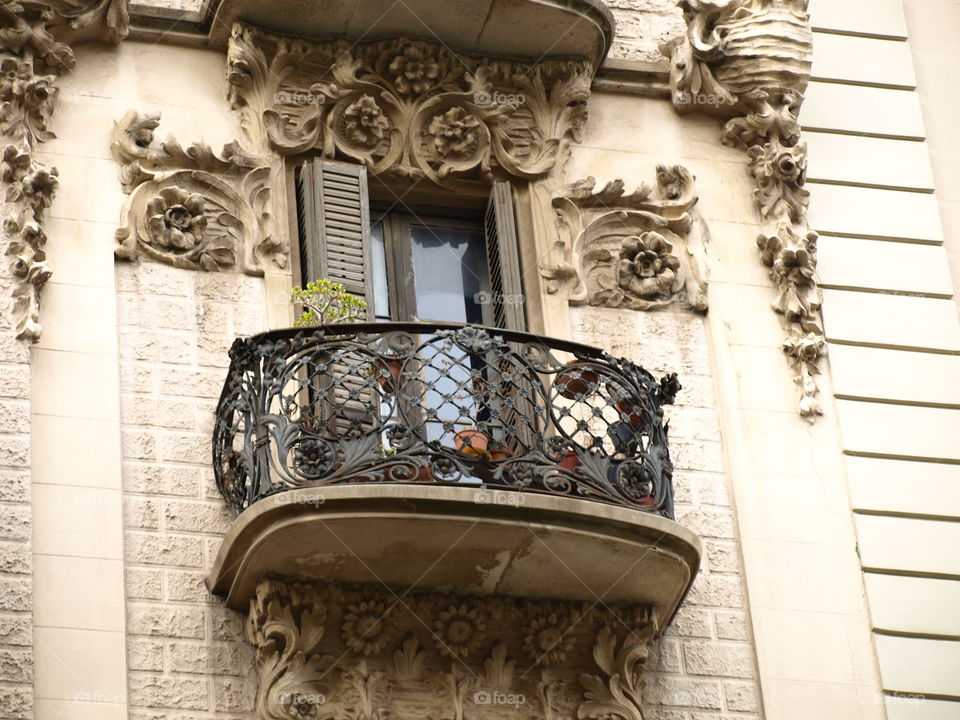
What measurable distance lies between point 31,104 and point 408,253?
2618 mm

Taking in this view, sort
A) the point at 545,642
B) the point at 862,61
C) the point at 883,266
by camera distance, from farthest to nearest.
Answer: the point at 862,61 < the point at 883,266 < the point at 545,642

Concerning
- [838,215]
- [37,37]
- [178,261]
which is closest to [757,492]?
[838,215]

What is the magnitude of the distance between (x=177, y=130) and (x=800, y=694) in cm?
533

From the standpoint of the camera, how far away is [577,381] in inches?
552

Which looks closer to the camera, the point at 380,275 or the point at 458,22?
the point at 380,275

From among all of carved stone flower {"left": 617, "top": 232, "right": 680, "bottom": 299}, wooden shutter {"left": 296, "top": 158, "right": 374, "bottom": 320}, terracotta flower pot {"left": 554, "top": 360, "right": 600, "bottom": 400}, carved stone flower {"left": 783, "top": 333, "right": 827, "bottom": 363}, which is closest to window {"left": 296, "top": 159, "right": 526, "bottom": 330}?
wooden shutter {"left": 296, "top": 158, "right": 374, "bottom": 320}

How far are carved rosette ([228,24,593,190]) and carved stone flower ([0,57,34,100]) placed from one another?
1397 mm

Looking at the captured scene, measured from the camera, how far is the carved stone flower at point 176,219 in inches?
579

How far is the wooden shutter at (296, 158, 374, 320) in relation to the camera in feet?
49.0

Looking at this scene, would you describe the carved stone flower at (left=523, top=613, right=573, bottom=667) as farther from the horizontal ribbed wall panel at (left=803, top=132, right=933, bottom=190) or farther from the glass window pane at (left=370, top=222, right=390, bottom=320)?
the horizontal ribbed wall panel at (left=803, top=132, right=933, bottom=190)

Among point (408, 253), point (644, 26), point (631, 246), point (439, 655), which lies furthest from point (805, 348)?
point (439, 655)

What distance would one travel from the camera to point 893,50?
17.1 metres

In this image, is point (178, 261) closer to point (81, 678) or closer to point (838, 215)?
point (81, 678)

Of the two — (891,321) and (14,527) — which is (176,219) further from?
(891,321)
